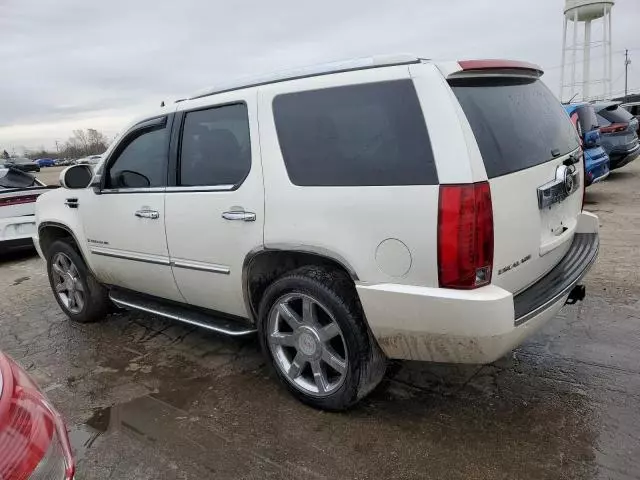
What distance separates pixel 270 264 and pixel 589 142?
24.4 feet

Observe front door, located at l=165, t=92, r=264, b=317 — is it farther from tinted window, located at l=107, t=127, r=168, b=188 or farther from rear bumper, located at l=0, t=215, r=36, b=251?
rear bumper, located at l=0, t=215, r=36, b=251

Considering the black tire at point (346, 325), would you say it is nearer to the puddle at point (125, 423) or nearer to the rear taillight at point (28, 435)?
the puddle at point (125, 423)

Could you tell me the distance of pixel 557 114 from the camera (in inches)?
129

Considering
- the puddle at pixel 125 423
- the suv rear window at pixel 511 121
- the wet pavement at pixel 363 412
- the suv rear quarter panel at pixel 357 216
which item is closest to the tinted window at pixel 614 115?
the wet pavement at pixel 363 412

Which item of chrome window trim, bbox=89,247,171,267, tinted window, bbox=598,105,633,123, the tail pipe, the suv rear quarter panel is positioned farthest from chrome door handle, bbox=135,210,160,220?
tinted window, bbox=598,105,633,123

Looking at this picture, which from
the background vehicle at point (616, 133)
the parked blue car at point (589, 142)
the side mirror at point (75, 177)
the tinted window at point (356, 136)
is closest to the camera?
the tinted window at point (356, 136)

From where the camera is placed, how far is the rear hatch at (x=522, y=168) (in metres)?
2.43

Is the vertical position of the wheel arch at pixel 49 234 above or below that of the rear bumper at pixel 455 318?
above

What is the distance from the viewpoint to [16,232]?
7707 mm

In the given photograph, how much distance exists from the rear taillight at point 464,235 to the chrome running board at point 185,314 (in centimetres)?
148

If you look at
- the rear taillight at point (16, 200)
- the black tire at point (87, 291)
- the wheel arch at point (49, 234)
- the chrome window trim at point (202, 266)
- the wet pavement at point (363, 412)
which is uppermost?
the rear taillight at point (16, 200)

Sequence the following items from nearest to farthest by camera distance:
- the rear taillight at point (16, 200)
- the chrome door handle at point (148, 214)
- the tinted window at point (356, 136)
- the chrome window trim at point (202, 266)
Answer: the tinted window at point (356, 136) → the chrome window trim at point (202, 266) → the chrome door handle at point (148, 214) → the rear taillight at point (16, 200)

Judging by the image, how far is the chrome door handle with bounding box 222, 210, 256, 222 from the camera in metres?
2.97

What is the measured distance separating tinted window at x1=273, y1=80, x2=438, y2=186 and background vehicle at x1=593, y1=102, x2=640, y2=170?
31.4 feet
